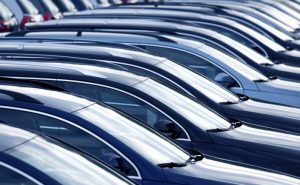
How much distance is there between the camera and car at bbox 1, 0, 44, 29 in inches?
812

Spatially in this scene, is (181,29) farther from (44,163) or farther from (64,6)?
(64,6)

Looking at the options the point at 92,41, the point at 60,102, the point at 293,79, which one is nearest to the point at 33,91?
the point at 60,102

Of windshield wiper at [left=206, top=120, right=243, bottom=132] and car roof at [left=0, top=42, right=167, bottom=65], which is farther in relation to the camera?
car roof at [left=0, top=42, right=167, bottom=65]

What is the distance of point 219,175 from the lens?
6.64 meters

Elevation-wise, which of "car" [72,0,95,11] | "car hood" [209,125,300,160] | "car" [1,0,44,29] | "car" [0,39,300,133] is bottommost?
"car hood" [209,125,300,160]

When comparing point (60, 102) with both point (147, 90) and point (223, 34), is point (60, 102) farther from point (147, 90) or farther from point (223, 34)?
point (223, 34)

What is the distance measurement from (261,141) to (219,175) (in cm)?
169

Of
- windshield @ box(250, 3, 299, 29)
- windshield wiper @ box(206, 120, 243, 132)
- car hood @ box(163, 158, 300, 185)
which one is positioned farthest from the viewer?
windshield @ box(250, 3, 299, 29)

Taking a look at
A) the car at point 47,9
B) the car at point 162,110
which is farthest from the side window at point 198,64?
the car at point 47,9

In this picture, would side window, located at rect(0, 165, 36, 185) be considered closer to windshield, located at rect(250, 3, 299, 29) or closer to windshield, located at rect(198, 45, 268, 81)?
windshield, located at rect(198, 45, 268, 81)

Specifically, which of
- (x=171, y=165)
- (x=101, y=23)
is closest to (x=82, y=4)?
(x=101, y=23)

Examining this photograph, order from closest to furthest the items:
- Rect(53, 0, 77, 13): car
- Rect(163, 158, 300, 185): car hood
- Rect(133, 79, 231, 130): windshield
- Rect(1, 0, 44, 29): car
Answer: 1. Rect(163, 158, 300, 185): car hood
2. Rect(133, 79, 231, 130): windshield
3. Rect(1, 0, 44, 29): car
4. Rect(53, 0, 77, 13): car

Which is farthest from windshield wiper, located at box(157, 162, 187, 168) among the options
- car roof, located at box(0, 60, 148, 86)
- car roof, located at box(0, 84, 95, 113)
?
car roof, located at box(0, 60, 148, 86)

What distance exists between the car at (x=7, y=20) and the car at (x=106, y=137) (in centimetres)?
1271
